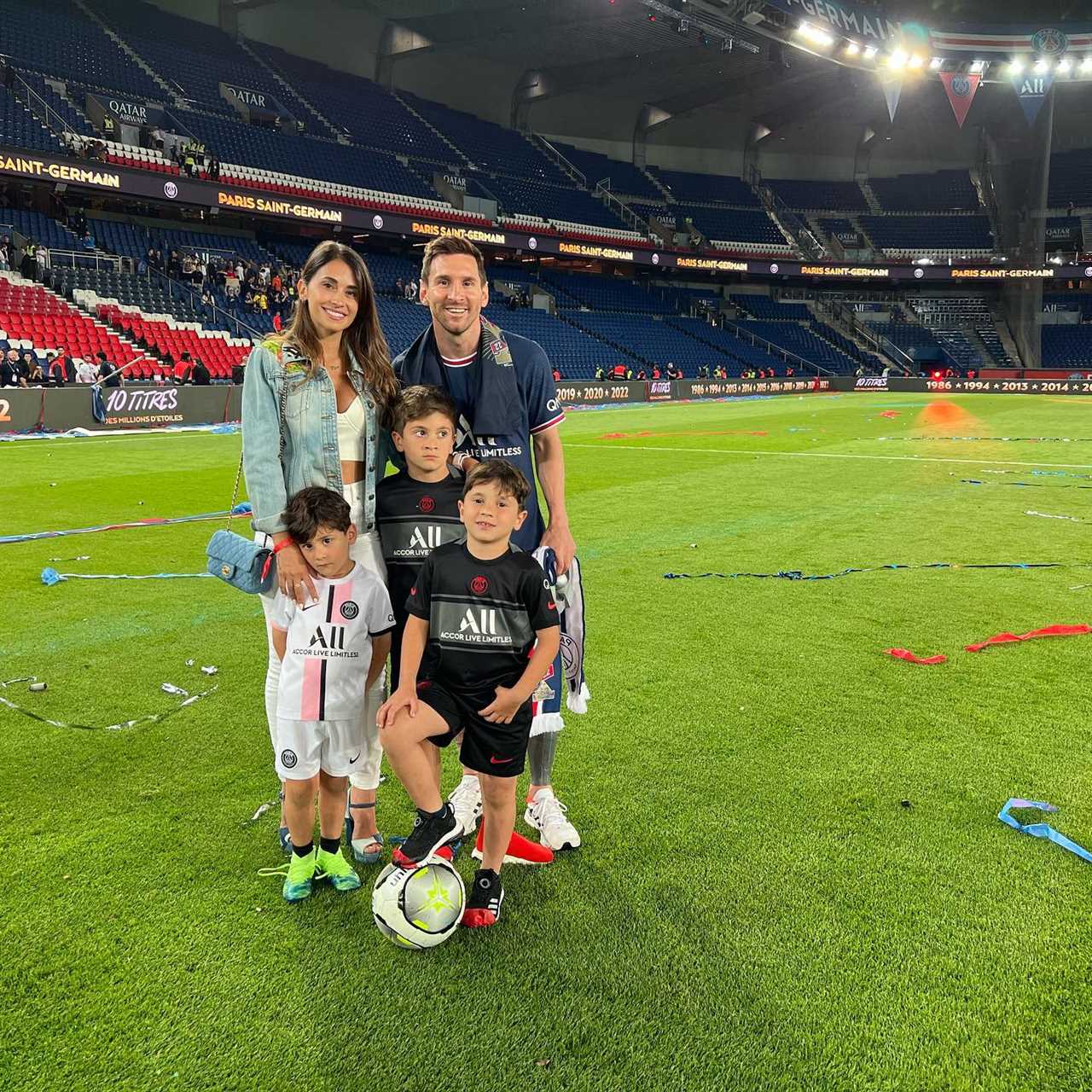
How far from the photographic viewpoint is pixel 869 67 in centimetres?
4225

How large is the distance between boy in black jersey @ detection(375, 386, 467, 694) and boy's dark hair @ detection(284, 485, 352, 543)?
0.91 feet

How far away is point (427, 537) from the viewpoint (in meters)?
3.16

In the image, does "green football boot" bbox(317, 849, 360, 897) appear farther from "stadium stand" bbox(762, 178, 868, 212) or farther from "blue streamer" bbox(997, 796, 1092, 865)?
"stadium stand" bbox(762, 178, 868, 212)

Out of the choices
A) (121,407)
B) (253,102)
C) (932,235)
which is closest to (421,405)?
(121,407)

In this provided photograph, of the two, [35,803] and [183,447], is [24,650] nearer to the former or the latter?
[35,803]

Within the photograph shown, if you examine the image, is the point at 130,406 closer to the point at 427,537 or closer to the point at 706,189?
the point at 427,537

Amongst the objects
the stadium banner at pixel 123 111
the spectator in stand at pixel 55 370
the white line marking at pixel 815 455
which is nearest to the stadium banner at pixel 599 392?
the white line marking at pixel 815 455

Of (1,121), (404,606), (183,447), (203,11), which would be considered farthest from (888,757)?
(203,11)

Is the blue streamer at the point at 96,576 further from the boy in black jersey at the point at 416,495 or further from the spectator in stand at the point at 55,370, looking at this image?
the spectator in stand at the point at 55,370

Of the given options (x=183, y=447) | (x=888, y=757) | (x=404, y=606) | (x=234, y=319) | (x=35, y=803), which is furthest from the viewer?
(x=234, y=319)

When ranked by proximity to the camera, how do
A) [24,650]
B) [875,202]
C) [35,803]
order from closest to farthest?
[35,803], [24,650], [875,202]

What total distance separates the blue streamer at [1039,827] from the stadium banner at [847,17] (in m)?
40.7

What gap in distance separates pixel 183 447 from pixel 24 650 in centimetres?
1249

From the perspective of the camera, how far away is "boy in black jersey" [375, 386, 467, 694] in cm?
302
